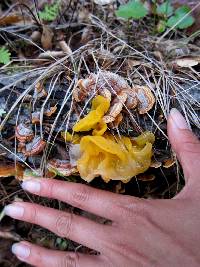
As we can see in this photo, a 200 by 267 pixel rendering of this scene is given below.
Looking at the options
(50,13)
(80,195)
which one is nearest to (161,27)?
(50,13)

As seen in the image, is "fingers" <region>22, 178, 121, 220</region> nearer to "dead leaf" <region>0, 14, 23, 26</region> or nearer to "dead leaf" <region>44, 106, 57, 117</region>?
"dead leaf" <region>44, 106, 57, 117</region>

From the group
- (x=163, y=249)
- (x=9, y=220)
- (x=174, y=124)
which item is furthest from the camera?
(x=9, y=220)

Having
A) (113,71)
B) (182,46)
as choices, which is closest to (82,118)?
(113,71)

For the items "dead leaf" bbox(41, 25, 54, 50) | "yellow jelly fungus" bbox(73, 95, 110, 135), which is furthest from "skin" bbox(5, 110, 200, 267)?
"dead leaf" bbox(41, 25, 54, 50)

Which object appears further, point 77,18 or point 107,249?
point 77,18

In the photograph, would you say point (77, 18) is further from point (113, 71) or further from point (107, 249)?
point (107, 249)

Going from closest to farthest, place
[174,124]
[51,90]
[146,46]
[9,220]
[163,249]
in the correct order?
1. [163,249]
2. [174,124]
3. [51,90]
4. [146,46]
5. [9,220]
